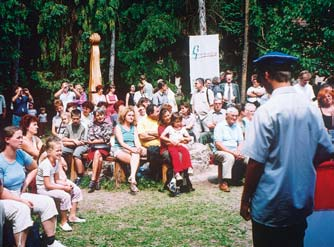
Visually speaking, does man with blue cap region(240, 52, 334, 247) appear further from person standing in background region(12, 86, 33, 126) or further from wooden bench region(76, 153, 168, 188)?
person standing in background region(12, 86, 33, 126)

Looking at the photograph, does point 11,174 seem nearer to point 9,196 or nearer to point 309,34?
point 9,196

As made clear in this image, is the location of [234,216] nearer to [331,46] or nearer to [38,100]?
A: [331,46]

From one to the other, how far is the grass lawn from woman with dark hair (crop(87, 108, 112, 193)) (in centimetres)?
38

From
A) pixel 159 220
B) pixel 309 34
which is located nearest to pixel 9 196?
pixel 159 220

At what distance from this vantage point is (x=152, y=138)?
9031 mm

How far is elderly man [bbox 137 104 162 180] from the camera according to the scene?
8.71 metres

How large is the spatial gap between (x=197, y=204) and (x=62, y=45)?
496 inches

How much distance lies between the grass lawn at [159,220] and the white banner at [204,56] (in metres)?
7.60

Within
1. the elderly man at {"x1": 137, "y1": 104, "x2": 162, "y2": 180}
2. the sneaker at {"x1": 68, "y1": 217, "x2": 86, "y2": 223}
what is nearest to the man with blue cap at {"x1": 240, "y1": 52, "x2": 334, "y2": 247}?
the sneaker at {"x1": 68, "y1": 217, "x2": 86, "y2": 223}

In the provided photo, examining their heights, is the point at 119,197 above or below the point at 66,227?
below

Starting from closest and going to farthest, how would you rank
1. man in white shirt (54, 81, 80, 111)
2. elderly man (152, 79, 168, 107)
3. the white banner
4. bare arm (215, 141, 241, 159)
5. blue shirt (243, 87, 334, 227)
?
blue shirt (243, 87, 334, 227) < bare arm (215, 141, 241, 159) < elderly man (152, 79, 168, 107) < man in white shirt (54, 81, 80, 111) < the white banner

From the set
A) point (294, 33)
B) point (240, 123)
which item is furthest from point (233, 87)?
point (240, 123)

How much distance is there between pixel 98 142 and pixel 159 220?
8.25 ft

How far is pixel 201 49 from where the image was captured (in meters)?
15.5
